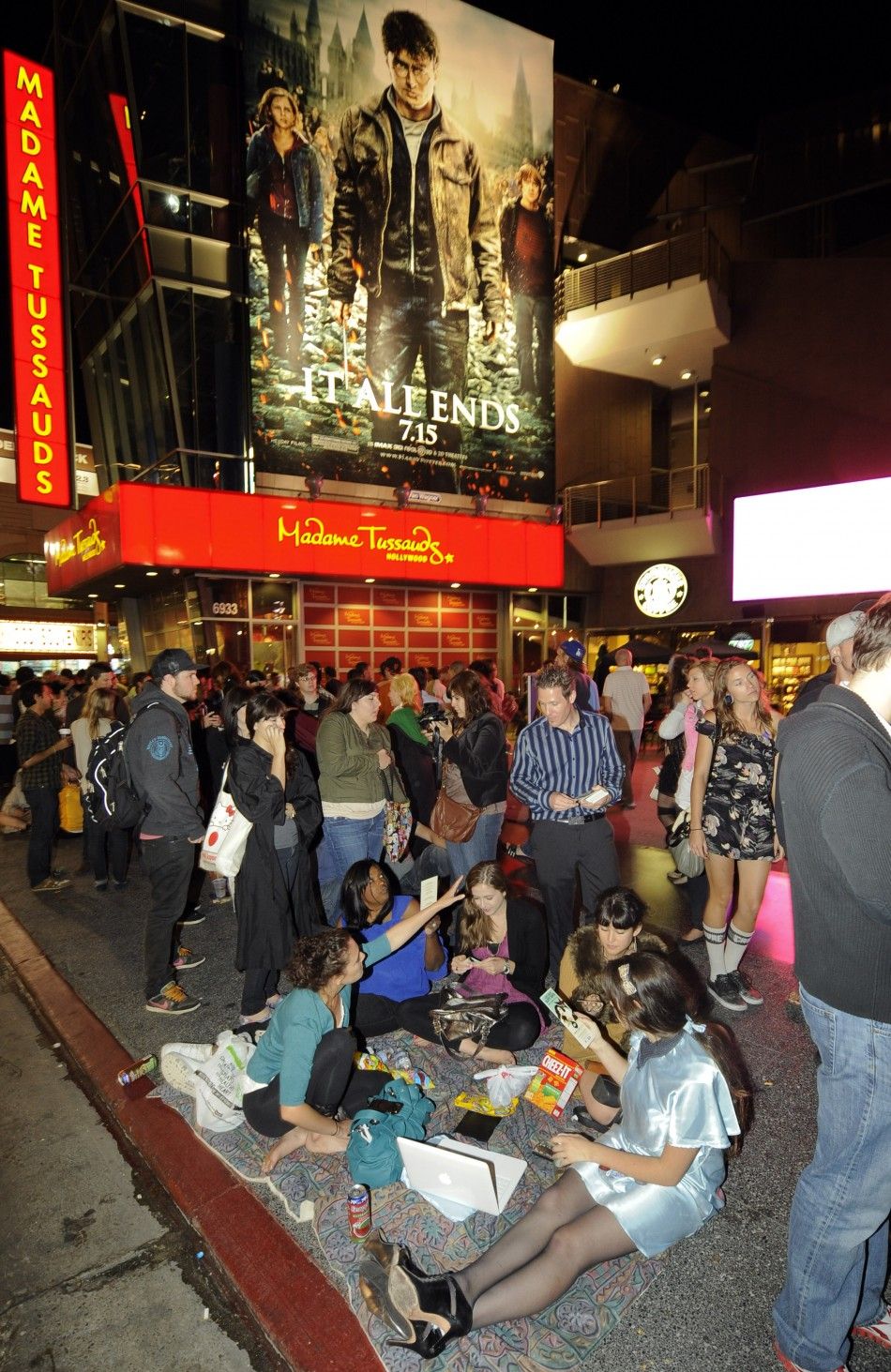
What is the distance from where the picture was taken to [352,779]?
521 cm

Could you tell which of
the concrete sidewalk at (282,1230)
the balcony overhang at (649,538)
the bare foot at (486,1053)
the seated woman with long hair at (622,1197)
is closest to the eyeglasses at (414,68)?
the balcony overhang at (649,538)

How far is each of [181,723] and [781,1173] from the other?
412 cm

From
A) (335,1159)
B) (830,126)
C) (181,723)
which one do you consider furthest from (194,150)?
(335,1159)

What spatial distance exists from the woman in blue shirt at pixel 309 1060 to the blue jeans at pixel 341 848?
1945 millimetres

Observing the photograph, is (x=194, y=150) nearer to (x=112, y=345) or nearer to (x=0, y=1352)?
(x=112, y=345)

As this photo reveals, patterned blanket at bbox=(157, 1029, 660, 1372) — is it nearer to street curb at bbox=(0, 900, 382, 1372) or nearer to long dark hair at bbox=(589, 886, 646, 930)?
street curb at bbox=(0, 900, 382, 1372)

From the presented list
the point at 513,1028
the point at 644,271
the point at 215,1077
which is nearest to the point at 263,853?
the point at 215,1077

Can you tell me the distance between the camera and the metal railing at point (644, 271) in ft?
55.6

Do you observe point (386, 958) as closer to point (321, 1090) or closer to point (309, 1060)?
point (321, 1090)

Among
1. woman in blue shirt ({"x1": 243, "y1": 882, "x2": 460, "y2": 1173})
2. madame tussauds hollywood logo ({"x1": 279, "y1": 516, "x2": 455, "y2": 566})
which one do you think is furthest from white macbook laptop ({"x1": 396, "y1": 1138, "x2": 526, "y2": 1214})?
madame tussauds hollywood logo ({"x1": 279, "y1": 516, "x2": 455, "y2": 566})

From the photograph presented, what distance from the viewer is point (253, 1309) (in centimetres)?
251

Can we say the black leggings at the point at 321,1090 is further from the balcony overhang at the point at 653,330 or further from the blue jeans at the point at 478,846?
the balcony overhang at the point at 653,330

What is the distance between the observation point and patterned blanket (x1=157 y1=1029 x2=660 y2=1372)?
228 cm

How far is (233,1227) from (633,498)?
17.9 m
